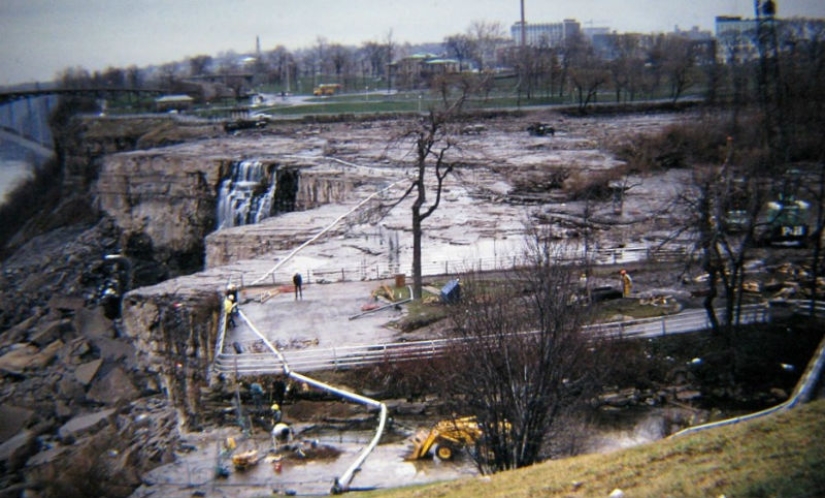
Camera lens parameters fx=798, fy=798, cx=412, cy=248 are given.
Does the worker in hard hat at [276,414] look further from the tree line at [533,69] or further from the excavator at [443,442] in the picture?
the tree line at [533,69]

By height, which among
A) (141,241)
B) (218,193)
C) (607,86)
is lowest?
(141,241)

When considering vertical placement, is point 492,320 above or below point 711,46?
below

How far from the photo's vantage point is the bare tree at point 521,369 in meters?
9.91

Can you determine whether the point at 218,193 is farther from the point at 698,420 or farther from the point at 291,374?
the point at 698,420

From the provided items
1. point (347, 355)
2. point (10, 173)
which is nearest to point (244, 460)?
point (347, 355)

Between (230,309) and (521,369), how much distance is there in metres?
7.28

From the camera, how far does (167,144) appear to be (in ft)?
150

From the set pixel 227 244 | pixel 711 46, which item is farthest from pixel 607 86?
pixel 227 244

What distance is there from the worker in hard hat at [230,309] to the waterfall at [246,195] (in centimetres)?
1540

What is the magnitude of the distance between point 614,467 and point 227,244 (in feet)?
55.6

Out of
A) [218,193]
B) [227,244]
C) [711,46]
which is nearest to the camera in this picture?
[227,244]

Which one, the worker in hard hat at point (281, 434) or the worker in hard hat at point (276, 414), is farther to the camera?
the worker in hard hat at point (276, 414)

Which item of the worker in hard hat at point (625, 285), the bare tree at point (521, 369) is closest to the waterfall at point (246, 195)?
the worker in hard hat at point (625, 285)

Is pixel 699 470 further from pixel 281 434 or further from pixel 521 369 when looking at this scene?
pixel 281 434
